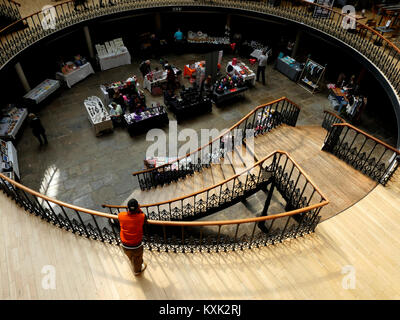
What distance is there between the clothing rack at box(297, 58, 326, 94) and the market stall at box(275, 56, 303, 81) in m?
0.25

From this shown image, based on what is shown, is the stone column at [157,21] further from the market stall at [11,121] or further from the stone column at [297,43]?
the market stall at [11,121]

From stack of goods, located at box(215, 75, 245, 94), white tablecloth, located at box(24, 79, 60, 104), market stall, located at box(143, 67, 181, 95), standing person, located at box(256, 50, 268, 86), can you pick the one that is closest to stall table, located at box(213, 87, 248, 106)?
stack of goods, located at box(215, 75, 245, 94)

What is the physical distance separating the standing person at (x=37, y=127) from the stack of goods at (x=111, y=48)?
17.5 feet

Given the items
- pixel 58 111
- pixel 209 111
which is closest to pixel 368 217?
pixel 209 111

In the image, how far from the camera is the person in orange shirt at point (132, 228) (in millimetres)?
4043

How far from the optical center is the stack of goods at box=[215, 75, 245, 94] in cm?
1224

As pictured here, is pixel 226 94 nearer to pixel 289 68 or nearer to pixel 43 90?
pixel 289 68

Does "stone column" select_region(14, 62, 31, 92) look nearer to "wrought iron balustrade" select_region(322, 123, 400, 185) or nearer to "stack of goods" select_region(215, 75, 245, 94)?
"stack of goods" select_region(215, 75, 245, 94)

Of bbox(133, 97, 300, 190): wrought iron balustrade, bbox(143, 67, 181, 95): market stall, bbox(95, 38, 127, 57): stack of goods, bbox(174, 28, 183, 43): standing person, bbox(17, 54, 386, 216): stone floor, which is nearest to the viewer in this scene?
bbox(133, 97, 300, 190): wrought iron balustrade

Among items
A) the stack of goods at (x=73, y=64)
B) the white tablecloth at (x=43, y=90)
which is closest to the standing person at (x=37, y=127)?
the white tablecloth at (x=43, y=90)

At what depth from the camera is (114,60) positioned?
549 inches

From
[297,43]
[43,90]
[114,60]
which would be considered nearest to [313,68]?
[297,43]

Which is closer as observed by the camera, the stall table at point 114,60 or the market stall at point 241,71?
the market stall at point 241,71

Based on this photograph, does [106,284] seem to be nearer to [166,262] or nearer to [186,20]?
[166,262]
